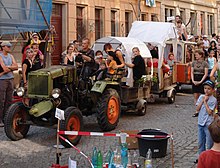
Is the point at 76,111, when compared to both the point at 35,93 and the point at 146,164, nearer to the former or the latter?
the point at 35,93

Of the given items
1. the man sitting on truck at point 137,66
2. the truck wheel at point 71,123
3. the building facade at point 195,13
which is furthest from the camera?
the building facade at point 195,13

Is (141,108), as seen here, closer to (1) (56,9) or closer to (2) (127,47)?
(2) (127,47)

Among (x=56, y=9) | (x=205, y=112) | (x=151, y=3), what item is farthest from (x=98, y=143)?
(x=151, y=3)

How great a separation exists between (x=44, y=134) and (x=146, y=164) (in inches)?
150

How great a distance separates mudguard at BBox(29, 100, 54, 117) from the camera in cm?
811

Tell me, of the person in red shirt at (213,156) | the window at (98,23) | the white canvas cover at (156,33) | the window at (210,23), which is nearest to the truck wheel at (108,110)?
the white canvas cover at (156,33)

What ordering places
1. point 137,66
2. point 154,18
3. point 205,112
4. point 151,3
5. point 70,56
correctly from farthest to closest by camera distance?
1. point 154,18
2. point 151,3
3. point 137,66
4. point 70,56
5. point 205,112

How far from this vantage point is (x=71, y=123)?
806cm

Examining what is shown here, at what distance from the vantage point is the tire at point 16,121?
327 inches

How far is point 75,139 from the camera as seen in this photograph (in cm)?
801

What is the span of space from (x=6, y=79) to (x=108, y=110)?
264 centimetres

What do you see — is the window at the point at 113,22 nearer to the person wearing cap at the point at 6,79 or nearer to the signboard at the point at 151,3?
the signboard at the point at 151,3

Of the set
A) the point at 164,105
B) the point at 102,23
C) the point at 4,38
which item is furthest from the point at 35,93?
the point at 102,23

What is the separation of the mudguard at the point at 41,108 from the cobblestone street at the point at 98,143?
62 cm
